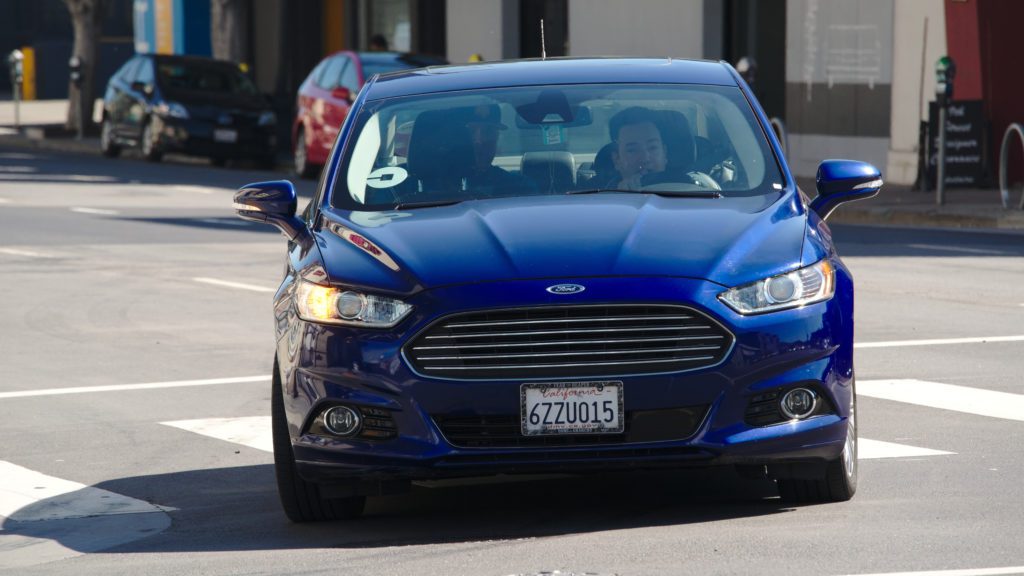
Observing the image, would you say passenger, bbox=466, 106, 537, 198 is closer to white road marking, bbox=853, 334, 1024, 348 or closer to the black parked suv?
white road marking, bbox=853, 334, 1024, 348

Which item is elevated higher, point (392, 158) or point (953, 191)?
point (392, 158)

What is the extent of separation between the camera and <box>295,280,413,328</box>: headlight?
22.1 ft

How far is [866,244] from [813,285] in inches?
478

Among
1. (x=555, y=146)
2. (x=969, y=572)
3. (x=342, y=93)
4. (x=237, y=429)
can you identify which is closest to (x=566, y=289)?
(x=555, y=146)

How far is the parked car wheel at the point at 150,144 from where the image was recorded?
111 feet

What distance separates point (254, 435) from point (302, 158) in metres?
20.5

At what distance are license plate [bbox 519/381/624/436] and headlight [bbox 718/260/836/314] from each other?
479 mm

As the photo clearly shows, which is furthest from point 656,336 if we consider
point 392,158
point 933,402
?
point 933,402

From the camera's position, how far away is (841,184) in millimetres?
7820

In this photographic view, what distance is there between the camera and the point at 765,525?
270 inches

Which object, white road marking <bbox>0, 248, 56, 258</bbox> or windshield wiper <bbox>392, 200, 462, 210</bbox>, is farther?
white road marking <bbox>0, 248, 56, 258</bbox>

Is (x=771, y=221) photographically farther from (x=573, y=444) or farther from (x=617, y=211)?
(x=573, y=444)

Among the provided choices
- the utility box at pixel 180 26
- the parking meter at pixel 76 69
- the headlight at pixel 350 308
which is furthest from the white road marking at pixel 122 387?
the utility box at pixel 180 26

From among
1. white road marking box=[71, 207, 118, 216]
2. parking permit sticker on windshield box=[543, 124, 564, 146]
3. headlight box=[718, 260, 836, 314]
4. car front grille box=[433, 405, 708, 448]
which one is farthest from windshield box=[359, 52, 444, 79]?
car front grille box=[433, 405, 708, 448]
